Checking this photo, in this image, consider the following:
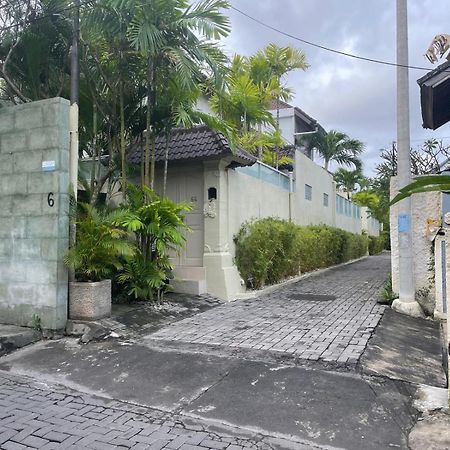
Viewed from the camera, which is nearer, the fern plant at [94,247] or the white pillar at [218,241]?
the fern plant at [94,247]

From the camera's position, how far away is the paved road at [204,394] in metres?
3.35

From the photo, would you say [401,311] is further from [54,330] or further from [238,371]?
[54,330]

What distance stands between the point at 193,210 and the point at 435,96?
527 cm

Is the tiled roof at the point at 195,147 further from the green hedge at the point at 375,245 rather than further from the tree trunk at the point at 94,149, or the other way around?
the green hedge at the point at 375,245

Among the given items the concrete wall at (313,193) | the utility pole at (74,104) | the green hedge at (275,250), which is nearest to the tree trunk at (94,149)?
the utility pole at (74,104)

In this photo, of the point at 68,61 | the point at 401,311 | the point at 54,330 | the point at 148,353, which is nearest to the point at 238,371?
the point at 148,353

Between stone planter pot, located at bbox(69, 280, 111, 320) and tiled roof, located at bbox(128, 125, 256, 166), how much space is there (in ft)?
10.9

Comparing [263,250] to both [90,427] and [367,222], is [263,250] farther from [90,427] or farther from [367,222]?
[367,222]

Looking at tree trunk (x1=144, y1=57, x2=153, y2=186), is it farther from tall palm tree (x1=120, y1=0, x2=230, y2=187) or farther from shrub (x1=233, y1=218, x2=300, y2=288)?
shrub (x1=233, y1=218, x2=300, y2=288)

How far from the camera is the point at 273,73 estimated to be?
52.3ft

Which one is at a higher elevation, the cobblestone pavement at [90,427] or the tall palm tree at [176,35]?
the tall palm tree at [176,35]

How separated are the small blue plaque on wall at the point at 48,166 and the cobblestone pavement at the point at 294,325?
2891 millimetres

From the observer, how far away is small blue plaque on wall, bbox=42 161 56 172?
633 cm

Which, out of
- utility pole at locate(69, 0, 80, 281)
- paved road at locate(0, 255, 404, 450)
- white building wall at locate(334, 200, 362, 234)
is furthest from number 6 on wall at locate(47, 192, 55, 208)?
white building wall at locate(334, 200, 362, 234)
